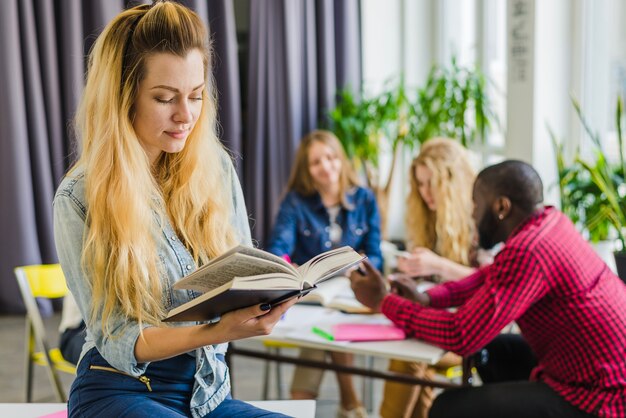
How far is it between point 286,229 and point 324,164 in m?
0.32

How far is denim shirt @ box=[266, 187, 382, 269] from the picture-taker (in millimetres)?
3584

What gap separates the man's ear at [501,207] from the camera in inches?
95.2

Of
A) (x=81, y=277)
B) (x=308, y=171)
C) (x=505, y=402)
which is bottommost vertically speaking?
(x=505, y=402)

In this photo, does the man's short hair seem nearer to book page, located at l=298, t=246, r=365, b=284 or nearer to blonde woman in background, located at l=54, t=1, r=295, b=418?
book page, located at l=298, t=246, r=365, b=284

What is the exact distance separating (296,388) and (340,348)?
96cm

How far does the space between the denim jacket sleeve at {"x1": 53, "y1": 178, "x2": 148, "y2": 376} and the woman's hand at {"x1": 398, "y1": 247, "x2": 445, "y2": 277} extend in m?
Answer: 1.48

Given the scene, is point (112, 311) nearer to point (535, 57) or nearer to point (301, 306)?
point (301, 306)

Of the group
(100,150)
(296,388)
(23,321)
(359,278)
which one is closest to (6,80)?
(23,321)

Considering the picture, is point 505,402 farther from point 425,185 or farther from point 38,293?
point 38,293

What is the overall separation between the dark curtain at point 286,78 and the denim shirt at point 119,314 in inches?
148

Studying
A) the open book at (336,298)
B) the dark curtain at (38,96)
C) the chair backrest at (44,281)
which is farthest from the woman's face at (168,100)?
the dark curtain at (38,96)

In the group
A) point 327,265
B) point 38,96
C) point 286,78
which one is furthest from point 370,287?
point 38,96

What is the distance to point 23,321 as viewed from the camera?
16.9 ft

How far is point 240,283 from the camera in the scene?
1381 millimetres
